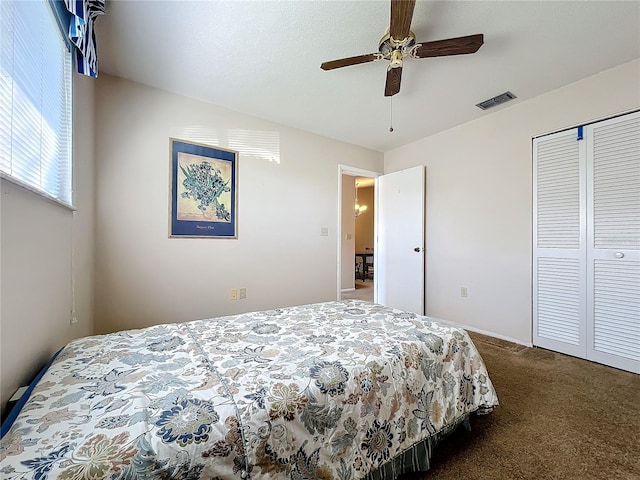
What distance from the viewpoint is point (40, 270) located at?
45.4 inches

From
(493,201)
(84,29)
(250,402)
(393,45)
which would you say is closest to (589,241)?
(493,201)

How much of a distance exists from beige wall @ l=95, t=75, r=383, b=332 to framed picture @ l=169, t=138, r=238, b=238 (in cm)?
8

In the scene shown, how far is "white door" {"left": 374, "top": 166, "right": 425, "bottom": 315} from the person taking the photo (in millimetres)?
3604

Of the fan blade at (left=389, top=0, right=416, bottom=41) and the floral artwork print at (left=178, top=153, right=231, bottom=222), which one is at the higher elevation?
the fan blade at (left=389, top=0, right=416, bottom=41)

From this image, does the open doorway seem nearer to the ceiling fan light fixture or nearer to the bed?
the ceiling fan light fixture

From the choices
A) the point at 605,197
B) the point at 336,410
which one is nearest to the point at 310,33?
the point at 336,410

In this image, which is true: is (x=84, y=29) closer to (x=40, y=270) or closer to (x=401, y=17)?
(x=40, y=270)

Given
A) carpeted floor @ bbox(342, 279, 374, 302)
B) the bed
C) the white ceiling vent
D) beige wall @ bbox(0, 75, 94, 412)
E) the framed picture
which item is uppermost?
the white ceiling vent

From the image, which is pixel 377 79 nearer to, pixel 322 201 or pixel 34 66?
pixel 322 201

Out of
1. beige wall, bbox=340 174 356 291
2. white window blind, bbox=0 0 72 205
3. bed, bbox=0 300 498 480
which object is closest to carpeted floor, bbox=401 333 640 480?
bed, bbox=0 300 498 480

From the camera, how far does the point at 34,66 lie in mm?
1118

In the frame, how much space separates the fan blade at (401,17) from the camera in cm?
132

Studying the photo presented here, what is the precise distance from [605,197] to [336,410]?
2.86m

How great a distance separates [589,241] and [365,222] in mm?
6409
